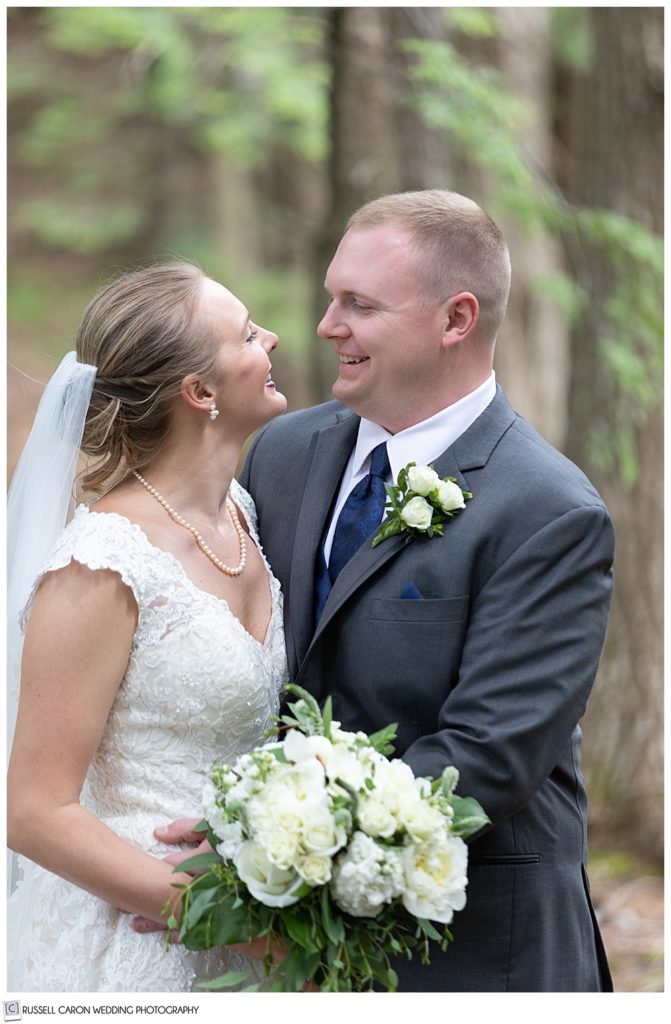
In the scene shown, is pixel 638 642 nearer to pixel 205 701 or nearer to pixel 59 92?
pixel 205 701

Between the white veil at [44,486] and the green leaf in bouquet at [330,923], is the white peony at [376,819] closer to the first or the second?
the green leaf in bouquet at [330,923]

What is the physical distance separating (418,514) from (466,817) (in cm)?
76

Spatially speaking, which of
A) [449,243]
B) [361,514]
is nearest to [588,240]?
[449,243]

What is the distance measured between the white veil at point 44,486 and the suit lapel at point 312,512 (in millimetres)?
639

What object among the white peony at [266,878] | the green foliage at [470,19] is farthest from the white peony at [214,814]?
the green foliage at [470,19]

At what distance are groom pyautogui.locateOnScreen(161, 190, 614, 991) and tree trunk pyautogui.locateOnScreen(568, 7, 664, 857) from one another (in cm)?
276

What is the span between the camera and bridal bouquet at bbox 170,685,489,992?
2.25 metres

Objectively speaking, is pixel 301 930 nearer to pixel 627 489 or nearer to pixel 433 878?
pixel 433 878

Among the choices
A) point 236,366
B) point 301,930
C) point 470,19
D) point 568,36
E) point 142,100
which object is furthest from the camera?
point 142,100

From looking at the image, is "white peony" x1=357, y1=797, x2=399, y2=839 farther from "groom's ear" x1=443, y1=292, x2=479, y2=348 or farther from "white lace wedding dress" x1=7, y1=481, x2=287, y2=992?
"groom's ear" x1=443, y1=292, x2=479, y2=348

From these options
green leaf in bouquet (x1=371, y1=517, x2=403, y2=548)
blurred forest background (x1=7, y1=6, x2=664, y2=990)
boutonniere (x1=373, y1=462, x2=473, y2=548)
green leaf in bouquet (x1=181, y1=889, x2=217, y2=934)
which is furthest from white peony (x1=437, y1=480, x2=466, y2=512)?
blurred forest background (x1=7, y1=6, x2=664, y2=990)

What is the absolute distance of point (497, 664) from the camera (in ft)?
8.78

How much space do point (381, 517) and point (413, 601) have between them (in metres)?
0.31

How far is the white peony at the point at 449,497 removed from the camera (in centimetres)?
284
